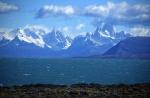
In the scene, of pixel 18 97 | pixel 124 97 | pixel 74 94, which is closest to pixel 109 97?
pixel 124 97

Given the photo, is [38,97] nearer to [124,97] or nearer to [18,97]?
[18,97]

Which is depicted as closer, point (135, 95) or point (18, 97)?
point (18, 97)

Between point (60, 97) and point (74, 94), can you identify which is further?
point (74, 94)

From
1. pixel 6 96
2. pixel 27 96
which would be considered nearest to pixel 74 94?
pixel 27 96

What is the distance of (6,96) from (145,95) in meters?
15.9

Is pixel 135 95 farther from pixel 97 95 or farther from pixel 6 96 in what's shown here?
pixel 6 96

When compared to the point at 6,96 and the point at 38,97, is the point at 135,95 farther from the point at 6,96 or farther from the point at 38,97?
the point at 6,96

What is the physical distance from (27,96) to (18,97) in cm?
124

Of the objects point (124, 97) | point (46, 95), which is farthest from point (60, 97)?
point (124, 97)

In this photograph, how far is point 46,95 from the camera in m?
36.2

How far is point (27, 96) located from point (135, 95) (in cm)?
1254

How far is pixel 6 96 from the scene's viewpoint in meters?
35.1

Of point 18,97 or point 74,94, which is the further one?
point 74,94

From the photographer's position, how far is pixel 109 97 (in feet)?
116
